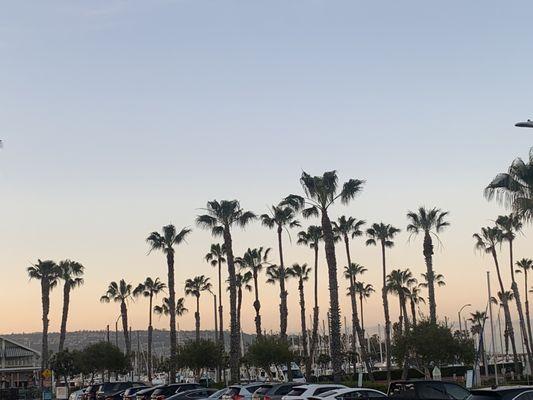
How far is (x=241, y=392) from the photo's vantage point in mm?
33375

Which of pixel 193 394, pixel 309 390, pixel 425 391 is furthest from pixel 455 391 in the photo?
pixel 193 394

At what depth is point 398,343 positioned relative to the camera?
47.9 meters

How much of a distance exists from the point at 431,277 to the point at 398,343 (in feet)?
42.9

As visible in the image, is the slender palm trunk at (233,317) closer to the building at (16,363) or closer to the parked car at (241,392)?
the parked car at (241,392)

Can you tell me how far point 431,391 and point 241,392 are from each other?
36.5ft

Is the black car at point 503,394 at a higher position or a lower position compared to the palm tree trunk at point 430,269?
lower

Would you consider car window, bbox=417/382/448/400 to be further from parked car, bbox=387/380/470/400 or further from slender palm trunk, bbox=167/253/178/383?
slender palm trunk, bbox=167/253/178/383

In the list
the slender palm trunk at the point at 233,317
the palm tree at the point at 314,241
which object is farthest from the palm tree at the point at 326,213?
the palm tree at the point at 314,241

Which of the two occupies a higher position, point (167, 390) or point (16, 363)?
point (16, 363)

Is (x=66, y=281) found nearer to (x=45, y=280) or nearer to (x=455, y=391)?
(x=45, y=280)

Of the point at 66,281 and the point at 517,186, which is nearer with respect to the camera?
the point at 517,186

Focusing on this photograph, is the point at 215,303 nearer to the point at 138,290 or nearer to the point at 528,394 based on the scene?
the point at 138,290

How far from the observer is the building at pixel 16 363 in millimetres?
99375

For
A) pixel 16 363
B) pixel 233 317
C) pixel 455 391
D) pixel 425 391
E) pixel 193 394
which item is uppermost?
pixel 233 317
